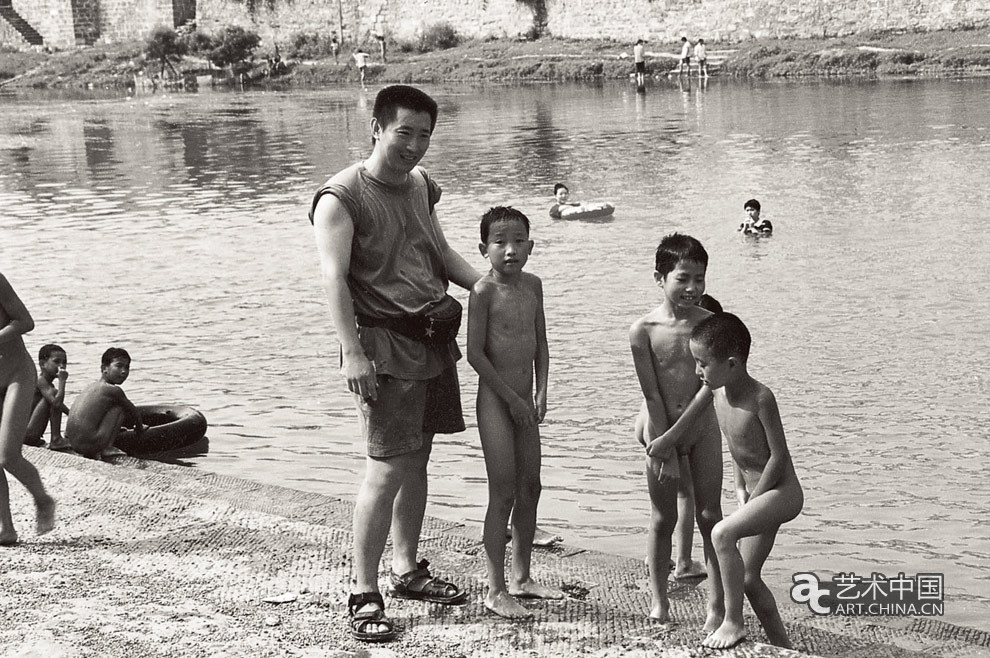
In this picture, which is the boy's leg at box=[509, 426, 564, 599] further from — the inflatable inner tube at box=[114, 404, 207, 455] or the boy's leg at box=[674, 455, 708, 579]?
the inflatable inner tube at box=[114, 404, 207, 455]

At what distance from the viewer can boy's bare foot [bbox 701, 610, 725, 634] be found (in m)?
4.48

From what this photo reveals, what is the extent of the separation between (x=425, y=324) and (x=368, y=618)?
966 millimetres

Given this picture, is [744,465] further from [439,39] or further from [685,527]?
[439,39]

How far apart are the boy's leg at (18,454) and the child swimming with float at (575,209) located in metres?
11.4

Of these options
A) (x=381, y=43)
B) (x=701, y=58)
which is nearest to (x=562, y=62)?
(x=701, y=58)

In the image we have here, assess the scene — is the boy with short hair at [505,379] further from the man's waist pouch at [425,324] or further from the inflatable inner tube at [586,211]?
the inflatable inner tube at [586,211]

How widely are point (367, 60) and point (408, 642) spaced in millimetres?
48420

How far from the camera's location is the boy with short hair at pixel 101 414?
834cm

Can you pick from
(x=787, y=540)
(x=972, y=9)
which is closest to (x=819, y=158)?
(x=787, y=540)

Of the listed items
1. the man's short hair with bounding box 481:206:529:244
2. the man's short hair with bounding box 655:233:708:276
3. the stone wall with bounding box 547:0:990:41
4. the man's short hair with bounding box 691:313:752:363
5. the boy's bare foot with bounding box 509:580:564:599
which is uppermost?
the stone wall with bounding box 547:0:990:41

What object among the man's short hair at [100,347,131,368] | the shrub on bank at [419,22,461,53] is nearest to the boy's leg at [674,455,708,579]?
the man's short hair at [100,347,131,368]

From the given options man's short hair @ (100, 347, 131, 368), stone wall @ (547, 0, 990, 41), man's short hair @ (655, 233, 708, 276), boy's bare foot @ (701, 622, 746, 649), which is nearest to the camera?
boy's bare foot @ (701, 622, 746, 649)

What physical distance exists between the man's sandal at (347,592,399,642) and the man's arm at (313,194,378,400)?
647 mm

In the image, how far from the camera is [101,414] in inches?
329
